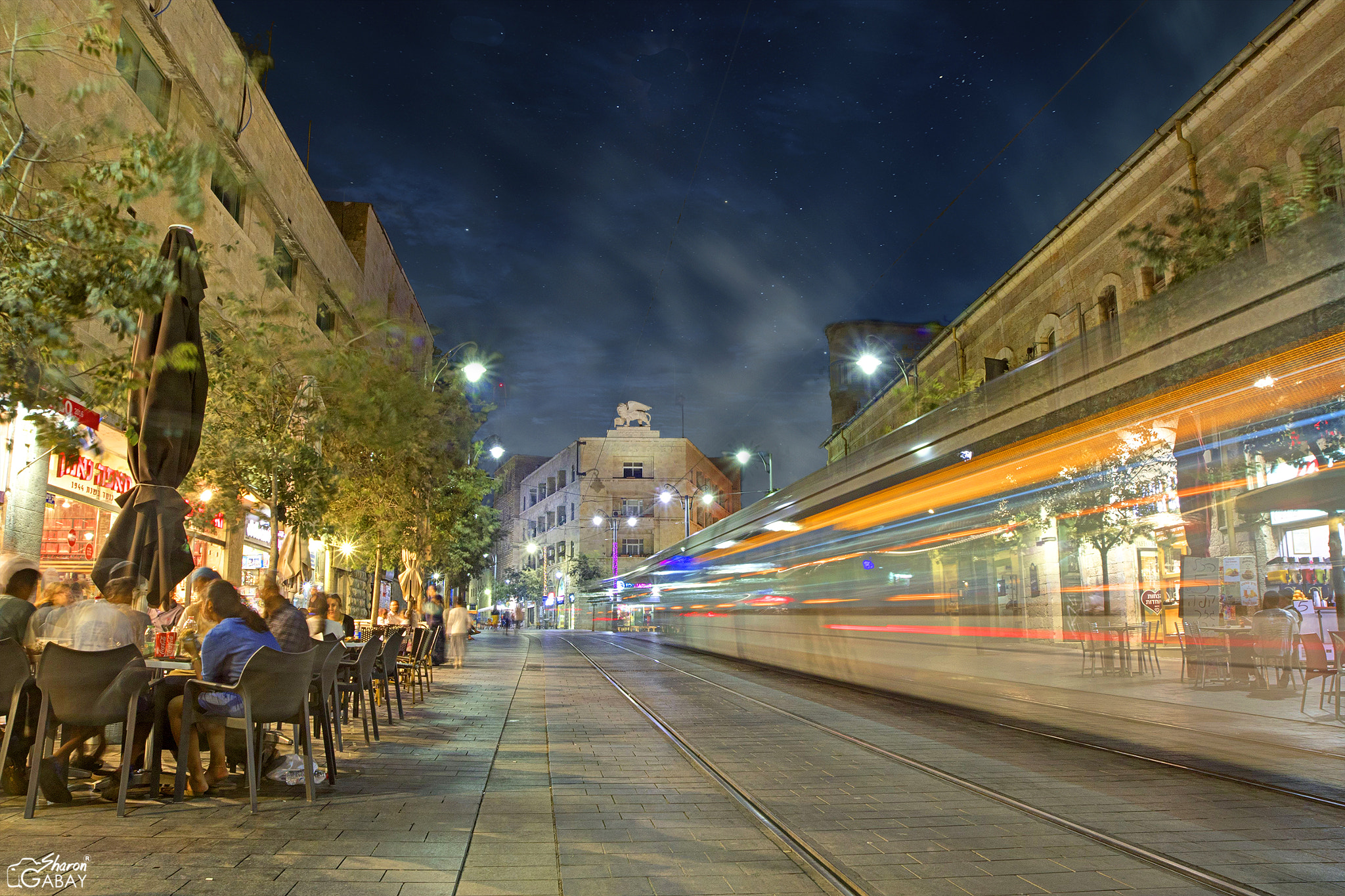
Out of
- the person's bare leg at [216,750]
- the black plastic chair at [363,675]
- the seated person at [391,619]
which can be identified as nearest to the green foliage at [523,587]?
the seated person at [391,619]

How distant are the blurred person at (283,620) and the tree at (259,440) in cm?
492

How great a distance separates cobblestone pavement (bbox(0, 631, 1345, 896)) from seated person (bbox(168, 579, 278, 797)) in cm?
25

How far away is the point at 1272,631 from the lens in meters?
7.61

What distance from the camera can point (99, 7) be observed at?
20.7 ft

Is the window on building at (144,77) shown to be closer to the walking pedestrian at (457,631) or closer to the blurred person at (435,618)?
the blurred person at (435,618)

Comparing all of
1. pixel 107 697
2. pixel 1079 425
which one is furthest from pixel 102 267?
pixel 1079 425

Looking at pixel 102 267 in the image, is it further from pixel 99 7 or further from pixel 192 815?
pixel 192 815

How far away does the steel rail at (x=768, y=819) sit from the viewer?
4.73m

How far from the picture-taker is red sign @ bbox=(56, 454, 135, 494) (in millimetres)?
13056

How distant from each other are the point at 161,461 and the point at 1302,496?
9329 millimetres

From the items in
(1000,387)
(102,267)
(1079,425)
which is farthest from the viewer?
(1000,387)

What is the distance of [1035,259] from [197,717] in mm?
30418

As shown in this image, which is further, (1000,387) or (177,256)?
(1000,387)

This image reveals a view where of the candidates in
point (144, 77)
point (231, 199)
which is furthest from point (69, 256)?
point (231, 199)
